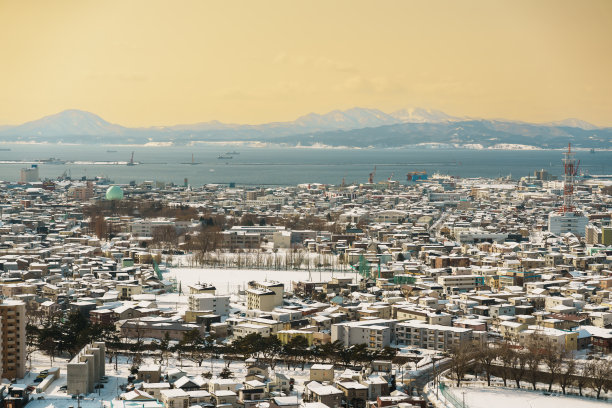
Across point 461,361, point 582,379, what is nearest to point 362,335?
point 461,361

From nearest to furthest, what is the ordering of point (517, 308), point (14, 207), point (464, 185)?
point (517, 308)
point (14, 207)
point (464, 185)

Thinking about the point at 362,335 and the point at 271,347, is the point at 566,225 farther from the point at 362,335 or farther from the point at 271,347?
the point at 271,347

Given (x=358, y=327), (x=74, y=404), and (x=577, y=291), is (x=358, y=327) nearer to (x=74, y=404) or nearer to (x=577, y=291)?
(x=74, y=404)

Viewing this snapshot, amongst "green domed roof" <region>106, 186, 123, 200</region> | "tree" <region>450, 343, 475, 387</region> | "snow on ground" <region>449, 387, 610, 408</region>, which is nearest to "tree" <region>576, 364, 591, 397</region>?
"snow on ground" <region>449, 387, 610, 408</region>

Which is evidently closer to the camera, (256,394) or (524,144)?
(256,394)

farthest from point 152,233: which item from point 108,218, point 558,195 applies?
point 558,195

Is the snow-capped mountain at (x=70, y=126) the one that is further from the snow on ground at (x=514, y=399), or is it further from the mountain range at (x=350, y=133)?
the snow on ground at (x=514, y=399)

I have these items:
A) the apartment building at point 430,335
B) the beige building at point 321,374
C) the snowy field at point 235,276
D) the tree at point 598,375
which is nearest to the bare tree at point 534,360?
the tree at point 598,375
